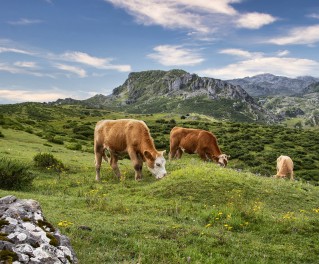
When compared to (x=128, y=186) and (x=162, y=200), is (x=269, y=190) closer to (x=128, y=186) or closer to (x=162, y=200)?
(x=162, y=200)

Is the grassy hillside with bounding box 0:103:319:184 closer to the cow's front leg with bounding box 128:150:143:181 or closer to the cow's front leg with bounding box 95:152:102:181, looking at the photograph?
the cow's front leg with bounding box 95:152:102:181

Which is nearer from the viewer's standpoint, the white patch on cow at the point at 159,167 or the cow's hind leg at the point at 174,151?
the white patch on cow at the point at 159,167

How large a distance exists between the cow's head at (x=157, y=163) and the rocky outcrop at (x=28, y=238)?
10941 millimetres

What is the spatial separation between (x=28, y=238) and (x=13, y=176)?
11.9 meters

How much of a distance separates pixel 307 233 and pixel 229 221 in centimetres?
268

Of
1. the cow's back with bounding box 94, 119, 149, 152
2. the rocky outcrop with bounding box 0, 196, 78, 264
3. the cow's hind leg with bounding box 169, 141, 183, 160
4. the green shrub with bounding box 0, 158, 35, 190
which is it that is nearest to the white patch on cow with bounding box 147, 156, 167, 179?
the cow's back with bounding box 94, 119, 149, 152

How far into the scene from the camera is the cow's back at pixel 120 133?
19.4m

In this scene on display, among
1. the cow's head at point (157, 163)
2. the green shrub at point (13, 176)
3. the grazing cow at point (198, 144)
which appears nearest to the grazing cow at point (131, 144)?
the cow's head at point (157, 163)

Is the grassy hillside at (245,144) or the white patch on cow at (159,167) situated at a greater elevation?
the white patch on cow at (159,167)

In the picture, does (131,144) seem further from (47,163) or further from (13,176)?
(47,163)

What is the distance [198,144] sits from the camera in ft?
95.1

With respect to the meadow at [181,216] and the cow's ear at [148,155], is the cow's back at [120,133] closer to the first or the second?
the cow's ear at [148,155]

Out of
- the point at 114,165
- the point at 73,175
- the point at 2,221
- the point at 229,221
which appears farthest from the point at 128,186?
the point at 2,221

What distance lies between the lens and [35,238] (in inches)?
257
